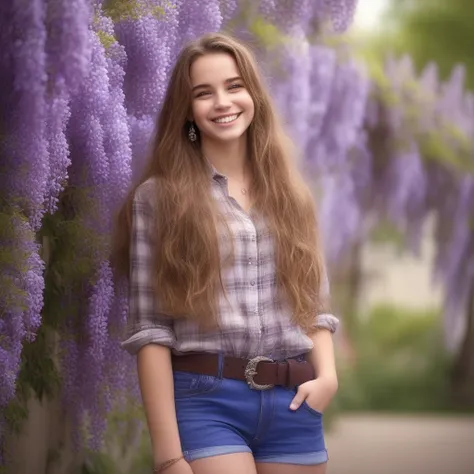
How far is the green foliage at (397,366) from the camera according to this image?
8.88 metres

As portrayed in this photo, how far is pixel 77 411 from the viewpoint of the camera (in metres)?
3.04

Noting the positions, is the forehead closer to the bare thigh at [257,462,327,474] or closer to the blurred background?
the blurred background

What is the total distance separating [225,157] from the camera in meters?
2.35

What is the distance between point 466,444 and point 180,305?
4898 mm

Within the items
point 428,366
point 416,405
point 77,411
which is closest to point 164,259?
point 77,411

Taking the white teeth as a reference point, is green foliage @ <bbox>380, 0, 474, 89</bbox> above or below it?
above

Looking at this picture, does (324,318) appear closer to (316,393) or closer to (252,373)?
(316,393)

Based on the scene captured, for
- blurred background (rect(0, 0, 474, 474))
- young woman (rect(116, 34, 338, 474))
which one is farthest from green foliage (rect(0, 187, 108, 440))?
young woman (rect(116, 34, 338, 474))

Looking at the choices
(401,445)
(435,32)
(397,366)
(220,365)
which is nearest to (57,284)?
(220,365)

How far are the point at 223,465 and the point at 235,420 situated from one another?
10cm

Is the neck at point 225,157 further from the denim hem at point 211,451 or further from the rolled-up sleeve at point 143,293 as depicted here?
the denim hem at point 211,451

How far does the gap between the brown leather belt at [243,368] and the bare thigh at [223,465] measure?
0.51ft

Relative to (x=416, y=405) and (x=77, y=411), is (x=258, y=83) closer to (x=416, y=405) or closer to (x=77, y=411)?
(x=77, y=411)

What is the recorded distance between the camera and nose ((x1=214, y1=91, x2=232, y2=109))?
226 cm
